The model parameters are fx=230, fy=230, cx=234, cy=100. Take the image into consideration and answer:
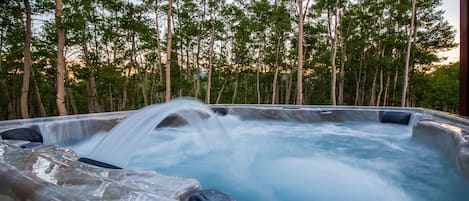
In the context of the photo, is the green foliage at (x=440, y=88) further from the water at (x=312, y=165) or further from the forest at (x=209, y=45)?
the water at (x=312, y=165)

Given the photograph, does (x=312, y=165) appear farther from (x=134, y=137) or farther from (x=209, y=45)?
(x=209, y=45)

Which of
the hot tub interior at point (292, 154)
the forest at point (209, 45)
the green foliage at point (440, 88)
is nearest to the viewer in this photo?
the hot tub interior at point (292, 154)

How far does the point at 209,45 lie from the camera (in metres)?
12.4

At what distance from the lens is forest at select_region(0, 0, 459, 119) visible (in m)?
8.23

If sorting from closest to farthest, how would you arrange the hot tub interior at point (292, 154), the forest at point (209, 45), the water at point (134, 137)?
the hot tub interior at point (292, 154), the water at point (134, 137), the forest at point (209, 45)

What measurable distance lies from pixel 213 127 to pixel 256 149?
968mm

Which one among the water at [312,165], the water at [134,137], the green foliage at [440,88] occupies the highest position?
the green foliage at [440,88]

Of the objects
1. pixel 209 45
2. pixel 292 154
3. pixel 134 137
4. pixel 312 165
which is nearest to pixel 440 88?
pixel 209 45

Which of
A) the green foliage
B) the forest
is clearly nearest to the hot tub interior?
the forest

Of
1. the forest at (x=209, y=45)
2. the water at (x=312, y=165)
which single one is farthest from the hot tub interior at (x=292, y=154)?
the forest at (x=209, y=45)

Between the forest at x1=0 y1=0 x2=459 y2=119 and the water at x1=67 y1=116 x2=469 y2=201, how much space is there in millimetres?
3980

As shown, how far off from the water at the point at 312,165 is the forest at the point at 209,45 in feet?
13.1

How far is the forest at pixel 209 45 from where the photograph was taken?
27.0 ft

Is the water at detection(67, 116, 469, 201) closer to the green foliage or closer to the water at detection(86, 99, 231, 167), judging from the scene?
the water at detection(86, 99, 231, 167)
